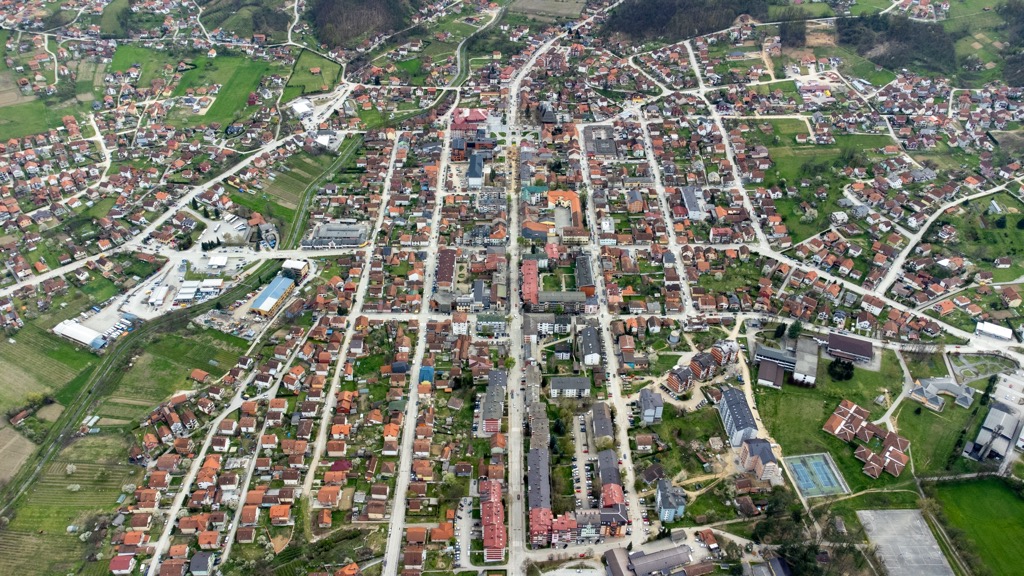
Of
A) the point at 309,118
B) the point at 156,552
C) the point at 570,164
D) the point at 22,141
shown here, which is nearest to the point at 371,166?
the point at 309,118

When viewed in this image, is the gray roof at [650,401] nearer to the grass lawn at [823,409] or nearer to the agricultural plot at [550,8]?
the grass lawn at [823,409]

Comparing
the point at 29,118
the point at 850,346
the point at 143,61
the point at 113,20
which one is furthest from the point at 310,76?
the point at 850,346

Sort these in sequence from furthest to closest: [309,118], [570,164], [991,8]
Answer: [991,8]
[309,118]
[570,164]

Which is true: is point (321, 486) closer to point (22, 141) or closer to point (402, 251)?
point (402, 251)

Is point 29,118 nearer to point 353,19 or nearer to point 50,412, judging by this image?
point 353,19

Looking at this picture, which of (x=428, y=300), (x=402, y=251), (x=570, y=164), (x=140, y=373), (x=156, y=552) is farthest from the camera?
(x=570, y=164)
